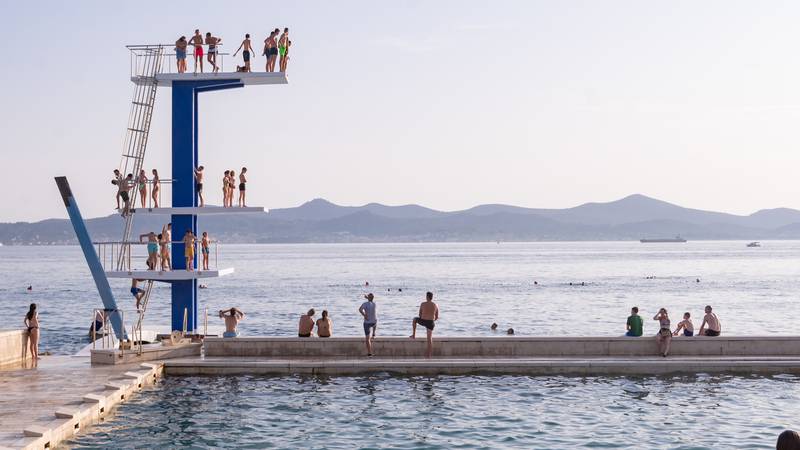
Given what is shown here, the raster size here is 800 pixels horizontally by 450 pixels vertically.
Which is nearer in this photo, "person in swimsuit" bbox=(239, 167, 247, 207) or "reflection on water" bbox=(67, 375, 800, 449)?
"reflection on water" bbox=(67, 375, 800, 449)

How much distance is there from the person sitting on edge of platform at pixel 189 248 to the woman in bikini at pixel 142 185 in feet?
5.88

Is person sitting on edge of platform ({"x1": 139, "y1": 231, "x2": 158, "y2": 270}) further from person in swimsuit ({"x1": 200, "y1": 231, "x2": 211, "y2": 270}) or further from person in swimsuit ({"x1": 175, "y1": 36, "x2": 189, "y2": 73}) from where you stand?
person in swimsuit ({"x1": 175, "y1": 36, "x2": 189, "y2": 73})

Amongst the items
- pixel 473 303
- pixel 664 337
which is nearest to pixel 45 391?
pixel 664 337

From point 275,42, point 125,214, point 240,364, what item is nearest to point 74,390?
point 240,364

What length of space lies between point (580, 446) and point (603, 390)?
5.24 metres

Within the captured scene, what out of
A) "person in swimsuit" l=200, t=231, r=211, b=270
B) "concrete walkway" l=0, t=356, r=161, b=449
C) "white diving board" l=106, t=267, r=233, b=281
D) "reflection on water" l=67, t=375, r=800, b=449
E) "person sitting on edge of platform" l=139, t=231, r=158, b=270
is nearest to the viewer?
"concrete walkway" l=0, t=356, r=161, b=449

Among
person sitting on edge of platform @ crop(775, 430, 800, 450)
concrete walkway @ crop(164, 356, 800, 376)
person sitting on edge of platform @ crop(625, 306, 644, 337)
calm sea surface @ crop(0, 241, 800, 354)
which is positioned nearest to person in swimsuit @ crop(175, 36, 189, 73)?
calm sea surface @ crop(0, 241, 800, 354)

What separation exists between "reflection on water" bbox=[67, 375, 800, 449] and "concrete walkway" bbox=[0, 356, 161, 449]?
34.9 inches

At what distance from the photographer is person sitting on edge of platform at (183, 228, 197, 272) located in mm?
28719

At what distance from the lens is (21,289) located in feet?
348

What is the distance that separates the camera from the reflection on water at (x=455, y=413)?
17.8 m

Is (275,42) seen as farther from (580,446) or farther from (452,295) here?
(452,295)

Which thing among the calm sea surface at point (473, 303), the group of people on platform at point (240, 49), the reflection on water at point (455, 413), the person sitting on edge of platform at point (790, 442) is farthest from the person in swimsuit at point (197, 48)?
the person sitting on edge of platform at point (790, 442)

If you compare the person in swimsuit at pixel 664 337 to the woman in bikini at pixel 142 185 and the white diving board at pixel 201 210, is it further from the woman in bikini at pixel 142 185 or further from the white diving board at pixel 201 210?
the woman in bikini at pixel 142 185
